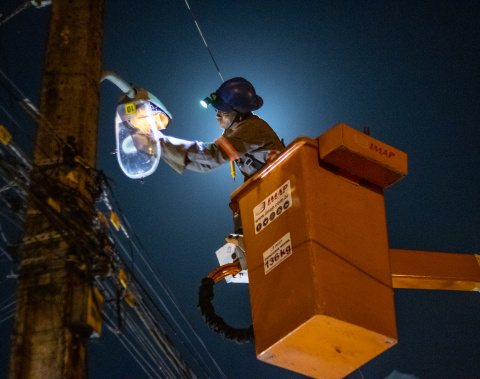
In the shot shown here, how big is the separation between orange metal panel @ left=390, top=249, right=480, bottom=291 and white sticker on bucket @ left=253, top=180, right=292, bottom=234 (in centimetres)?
112

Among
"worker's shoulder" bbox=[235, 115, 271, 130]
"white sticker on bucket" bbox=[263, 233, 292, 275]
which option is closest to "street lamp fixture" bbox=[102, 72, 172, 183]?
"worker's shoulder" bbox=[235, 115, 271, 130]

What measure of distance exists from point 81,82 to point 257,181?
6.16ft

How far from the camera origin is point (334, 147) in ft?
12.6

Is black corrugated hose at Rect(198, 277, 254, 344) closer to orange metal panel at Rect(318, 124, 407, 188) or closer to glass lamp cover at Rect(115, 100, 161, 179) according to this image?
glass lamp cover at Rect(115, 100, 161, 179)

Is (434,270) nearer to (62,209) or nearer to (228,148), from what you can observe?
(228,148)

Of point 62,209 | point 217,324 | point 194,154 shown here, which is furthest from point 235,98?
point 217,324

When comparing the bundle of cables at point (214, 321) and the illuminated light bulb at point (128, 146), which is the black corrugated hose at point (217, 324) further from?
the illuminated light bulb at point (128, 146)

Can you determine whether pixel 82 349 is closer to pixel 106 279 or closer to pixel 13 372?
pixel 13 372

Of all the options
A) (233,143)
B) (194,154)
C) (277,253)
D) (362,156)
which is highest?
(233,143)

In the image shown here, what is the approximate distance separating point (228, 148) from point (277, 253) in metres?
1.17

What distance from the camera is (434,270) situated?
478 centimetres

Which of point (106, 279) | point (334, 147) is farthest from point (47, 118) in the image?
point (334, 147)

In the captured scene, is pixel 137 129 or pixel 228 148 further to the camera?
pixel 137 129

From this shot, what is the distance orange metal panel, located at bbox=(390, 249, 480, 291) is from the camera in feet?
15.1
